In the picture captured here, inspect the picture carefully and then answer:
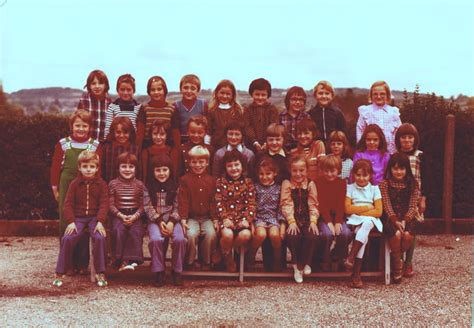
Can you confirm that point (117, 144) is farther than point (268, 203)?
Yes

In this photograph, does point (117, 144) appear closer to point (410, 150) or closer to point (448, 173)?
point (410, 150)

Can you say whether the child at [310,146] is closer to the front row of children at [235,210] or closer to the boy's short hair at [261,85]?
the front row of children at [235,210]

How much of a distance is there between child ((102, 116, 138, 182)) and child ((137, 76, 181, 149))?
157 mm

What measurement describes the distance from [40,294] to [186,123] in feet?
7.32

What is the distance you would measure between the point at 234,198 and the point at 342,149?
1.17 meters

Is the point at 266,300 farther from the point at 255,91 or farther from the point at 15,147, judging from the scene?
the point at 15,147

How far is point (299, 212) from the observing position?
636 centimetres

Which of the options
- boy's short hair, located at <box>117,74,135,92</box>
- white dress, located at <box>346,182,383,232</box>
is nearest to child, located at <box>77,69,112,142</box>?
boy's short hair, located at <box>117,74,135,92</box>

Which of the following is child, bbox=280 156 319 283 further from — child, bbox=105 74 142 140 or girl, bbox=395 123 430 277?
child, bbox=105 74 142 140

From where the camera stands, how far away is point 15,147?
913cm

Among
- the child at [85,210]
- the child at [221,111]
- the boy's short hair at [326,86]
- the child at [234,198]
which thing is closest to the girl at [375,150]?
the boy's short hair at [326,86]

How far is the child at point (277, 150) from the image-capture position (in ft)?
21.1

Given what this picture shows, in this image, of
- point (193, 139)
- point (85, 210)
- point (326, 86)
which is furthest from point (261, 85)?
point (85, 210)

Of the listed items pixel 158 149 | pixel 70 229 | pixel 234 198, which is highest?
pixel 158 149
